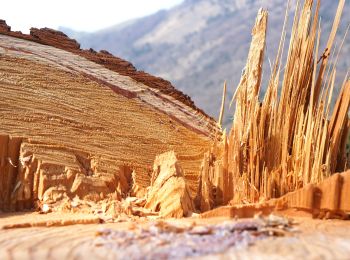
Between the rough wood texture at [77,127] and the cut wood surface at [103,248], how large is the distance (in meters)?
0.67

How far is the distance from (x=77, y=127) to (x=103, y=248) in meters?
1.48

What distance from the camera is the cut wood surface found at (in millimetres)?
1861

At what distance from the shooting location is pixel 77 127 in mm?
3363

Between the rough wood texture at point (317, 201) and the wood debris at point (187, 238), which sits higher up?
the rough wood texture at point (317, 201)

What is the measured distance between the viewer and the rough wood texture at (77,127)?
9.91 feet

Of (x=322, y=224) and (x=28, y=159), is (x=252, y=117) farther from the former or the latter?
(x=28, y=159)

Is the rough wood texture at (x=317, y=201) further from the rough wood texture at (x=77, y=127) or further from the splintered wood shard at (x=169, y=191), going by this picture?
the rough wood texture at (x=77, y=127)

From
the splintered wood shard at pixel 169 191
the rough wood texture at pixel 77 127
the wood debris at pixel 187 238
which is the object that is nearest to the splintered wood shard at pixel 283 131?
the splintered wood shard at pixel 169 191

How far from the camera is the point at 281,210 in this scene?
8.50 feet

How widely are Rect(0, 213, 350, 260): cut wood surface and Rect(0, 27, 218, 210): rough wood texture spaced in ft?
2.19

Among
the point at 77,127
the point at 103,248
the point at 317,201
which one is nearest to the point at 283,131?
the point at 317,201

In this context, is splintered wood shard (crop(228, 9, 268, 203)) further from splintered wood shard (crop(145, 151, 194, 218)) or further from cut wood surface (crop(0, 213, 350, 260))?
cut wood surface (crop(0, 213, 350, 260))

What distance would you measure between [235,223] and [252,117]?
93 cm

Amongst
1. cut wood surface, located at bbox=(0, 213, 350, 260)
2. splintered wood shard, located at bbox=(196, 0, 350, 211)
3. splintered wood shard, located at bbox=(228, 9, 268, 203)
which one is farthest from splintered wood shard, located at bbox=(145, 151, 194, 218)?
cut wood surface, located at bbox=(0, 213, 350, 260)
